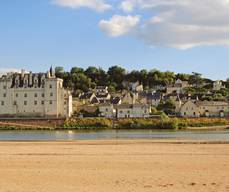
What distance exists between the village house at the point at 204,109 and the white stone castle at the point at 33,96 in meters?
21.5

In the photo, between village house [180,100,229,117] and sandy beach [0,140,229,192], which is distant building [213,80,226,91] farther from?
sandy beach [0,140,229,192]

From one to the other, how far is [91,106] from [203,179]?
7700 centimetres

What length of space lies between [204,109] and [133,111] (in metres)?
14.1

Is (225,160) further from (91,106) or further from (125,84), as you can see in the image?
(125,84)

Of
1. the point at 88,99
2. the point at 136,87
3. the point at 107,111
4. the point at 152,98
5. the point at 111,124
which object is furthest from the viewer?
the point at 136,87

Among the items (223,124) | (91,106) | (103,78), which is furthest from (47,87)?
(103,78)

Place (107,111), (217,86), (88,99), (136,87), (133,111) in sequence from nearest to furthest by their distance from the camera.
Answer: (107,111), (133,111), (88,99), (136,87), (217,86)

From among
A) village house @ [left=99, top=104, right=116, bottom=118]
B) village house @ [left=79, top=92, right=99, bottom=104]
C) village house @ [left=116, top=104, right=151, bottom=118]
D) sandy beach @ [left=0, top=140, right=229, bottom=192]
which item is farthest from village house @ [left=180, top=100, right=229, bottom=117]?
sandy beach @ [left=0, top=140, right=229, bottom=192]

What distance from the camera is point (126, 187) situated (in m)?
12.6

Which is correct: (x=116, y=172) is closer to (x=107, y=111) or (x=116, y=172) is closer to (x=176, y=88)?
(x=107, y=111)

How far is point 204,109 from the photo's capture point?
3526 inches

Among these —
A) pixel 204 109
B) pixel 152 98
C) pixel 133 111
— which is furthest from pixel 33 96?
pixel 204 109

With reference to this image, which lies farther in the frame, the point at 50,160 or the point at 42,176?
the point at 50,160

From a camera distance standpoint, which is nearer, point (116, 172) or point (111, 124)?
point (116, 172)
